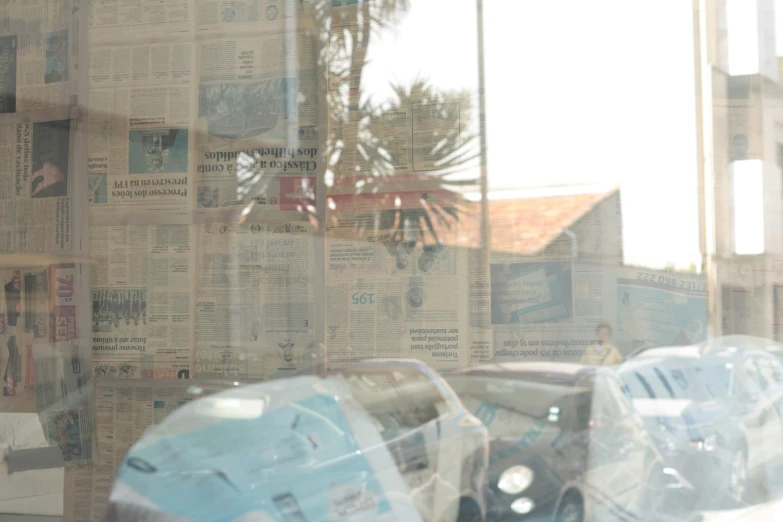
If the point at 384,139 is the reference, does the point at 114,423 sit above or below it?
below

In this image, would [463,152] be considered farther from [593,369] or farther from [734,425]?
[734,425]

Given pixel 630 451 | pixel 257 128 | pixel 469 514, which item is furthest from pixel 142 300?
pixel 630 451

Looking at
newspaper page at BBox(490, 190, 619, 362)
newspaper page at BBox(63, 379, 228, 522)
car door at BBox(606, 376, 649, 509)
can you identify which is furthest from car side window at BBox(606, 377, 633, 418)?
newspaper page at BBox(63, 379, 228, 522)

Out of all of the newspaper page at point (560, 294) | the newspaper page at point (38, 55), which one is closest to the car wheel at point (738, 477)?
the newspaper page at point (560, 294)

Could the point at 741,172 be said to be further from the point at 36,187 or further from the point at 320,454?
the point at 36,187

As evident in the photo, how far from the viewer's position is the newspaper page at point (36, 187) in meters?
1.86

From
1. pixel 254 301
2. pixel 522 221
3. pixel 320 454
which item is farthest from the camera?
pixel 254 301

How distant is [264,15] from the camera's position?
1798 mm

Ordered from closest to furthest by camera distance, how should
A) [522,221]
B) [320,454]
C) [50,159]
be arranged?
[320,454]
[522,221]
[50,159]

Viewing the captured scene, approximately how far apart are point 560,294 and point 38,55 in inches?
59.4

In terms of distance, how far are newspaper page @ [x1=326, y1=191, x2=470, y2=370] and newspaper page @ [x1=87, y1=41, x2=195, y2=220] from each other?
1.44 ft

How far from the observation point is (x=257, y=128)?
70.4 inches

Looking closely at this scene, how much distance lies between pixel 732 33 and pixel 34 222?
1790mm

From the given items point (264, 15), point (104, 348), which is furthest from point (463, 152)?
point (104, 348)
